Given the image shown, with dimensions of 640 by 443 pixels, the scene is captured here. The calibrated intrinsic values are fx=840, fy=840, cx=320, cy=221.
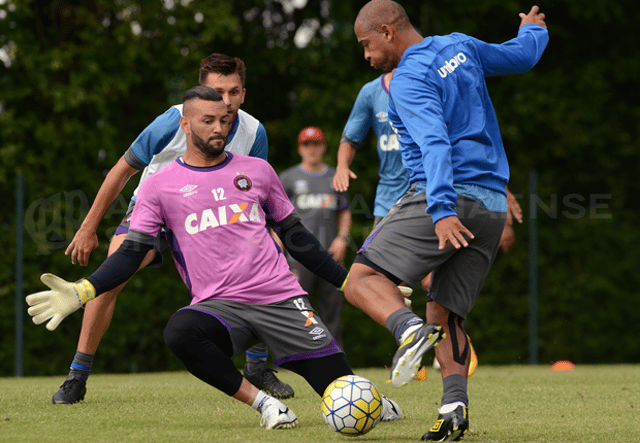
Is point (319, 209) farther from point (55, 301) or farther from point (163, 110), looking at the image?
point (55, 301)

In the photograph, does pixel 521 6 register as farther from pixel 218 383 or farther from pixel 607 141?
pixel 218 383

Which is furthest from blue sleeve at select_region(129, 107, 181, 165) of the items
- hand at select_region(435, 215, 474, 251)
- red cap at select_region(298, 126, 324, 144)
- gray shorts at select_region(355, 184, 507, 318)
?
red cap at select_region(298, 126, 324, 144)

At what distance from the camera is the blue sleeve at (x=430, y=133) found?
3541 millimetres

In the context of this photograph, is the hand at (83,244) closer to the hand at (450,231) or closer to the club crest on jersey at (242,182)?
the club crest on jersey at (242,182)

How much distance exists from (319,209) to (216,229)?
14.4 ft

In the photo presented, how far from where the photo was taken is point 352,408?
12.1 feet

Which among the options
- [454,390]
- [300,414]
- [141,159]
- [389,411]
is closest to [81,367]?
[141,159]

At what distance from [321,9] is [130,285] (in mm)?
5136

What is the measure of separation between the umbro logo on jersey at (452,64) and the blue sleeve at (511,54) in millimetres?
137

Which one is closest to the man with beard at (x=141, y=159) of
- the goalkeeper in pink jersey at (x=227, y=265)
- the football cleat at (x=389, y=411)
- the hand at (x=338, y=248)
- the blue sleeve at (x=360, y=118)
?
the goalkeeper in pink jersey at (x=227, y=265)

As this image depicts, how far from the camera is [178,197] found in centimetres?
404

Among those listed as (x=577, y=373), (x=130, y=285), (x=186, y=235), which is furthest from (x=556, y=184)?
(x=186, y=235)

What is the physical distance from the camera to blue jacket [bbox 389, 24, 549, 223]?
359cm

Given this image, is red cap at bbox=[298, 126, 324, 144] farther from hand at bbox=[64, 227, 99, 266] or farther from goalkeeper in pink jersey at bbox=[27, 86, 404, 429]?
goalkeeper in pink jersey at bbox=[27, 86, 404, 429]
